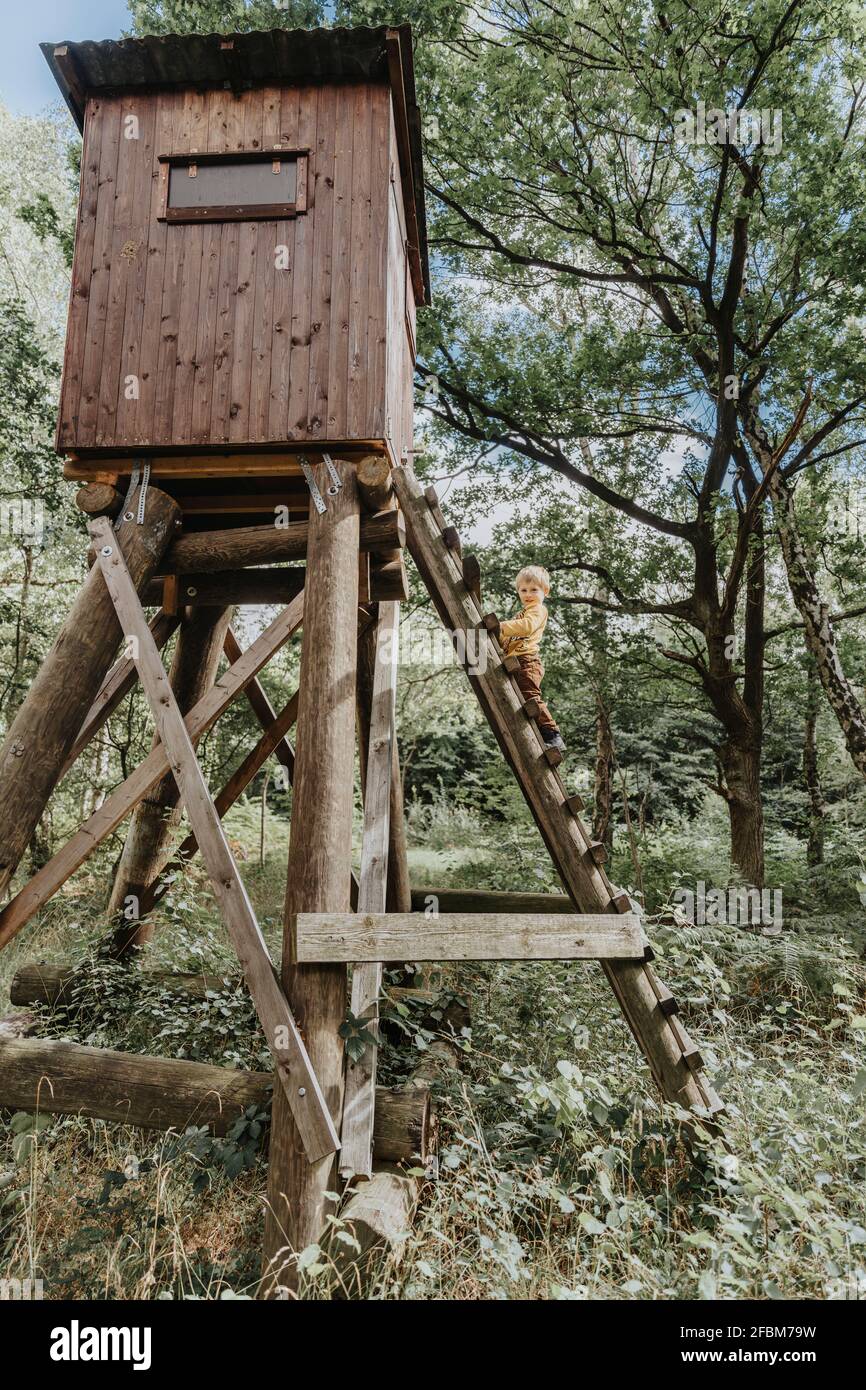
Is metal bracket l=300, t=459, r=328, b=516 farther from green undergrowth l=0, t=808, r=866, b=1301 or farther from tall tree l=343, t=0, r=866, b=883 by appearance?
tall tree l=343, t=0, r=866, b=883

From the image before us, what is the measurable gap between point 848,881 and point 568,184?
9.13m

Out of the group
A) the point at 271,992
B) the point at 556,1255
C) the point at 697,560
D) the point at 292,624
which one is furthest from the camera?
the point at 697,560

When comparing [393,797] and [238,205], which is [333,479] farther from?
[393,797]

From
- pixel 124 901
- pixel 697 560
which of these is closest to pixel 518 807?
pixel 697 560

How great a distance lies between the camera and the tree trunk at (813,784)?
12514mm

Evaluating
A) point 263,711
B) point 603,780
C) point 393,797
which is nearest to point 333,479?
point 393,797

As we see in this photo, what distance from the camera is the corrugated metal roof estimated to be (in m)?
5.59

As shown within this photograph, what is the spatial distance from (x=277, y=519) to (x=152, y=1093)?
12.8ft

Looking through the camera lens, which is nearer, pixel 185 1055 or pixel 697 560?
pixel 185 1055

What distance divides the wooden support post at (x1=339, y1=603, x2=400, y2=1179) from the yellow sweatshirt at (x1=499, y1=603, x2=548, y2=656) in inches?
36.9

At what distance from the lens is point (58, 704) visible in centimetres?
510

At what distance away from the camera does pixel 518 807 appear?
13.9 m

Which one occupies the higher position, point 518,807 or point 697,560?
point 697,560
